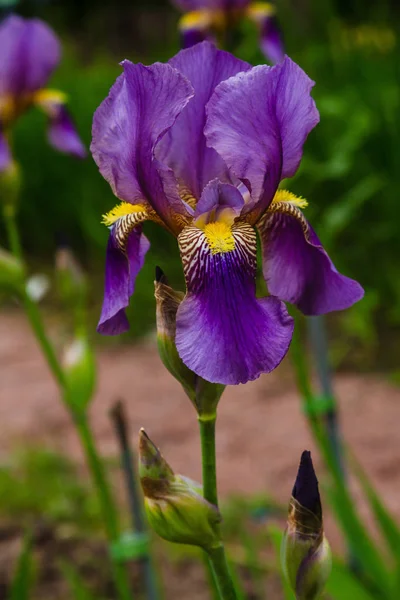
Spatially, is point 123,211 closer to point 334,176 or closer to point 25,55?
point 25,55

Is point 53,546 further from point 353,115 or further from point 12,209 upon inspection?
point 353,115

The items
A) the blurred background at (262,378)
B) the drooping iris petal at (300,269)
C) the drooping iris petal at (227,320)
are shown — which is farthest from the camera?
the blurred background at (262,378)

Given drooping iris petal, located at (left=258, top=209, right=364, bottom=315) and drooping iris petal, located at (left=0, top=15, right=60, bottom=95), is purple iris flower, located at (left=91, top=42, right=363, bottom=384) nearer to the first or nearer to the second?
drooping iris petal, located at (left=258, top=209, right=364, bottom=315)

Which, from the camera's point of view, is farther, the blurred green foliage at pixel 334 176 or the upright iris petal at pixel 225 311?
the blurred green foliage at pixel 334 176

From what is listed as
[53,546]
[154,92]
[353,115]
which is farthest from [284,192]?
[353,115]

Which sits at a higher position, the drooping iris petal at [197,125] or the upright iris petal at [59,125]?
the upright iris petal at [59,125]

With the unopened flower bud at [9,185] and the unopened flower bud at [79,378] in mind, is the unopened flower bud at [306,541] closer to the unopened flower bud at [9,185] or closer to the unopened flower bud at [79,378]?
the unopened flower bud at [79,378]

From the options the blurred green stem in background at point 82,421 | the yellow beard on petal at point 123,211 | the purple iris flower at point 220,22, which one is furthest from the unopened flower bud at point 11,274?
→ the purple iris flower at point 220,22

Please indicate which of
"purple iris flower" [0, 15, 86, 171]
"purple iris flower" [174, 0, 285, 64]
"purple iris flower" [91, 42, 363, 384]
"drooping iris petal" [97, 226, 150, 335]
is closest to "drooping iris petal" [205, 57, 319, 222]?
"purple iris flower" [91, 42, 363, 384]
